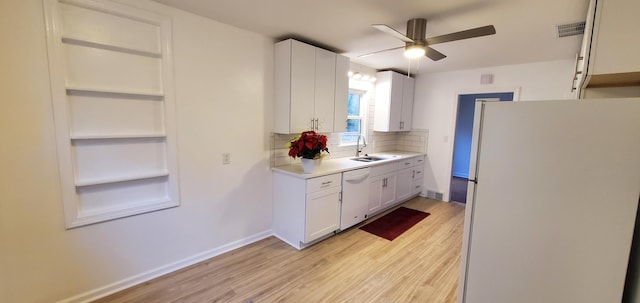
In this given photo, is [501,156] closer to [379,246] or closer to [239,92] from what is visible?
[379,246]

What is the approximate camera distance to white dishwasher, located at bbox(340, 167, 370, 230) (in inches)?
127

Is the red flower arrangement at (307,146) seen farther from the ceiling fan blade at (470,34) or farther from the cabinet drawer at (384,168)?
the ceiling fan blade at (470,34)

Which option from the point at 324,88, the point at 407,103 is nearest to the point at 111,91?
the point at 324,88

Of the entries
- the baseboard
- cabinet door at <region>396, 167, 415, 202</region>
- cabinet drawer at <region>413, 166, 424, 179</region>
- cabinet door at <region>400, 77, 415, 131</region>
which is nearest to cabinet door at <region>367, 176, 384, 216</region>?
cabinet door at <region>396, 167, 415, 202</region>

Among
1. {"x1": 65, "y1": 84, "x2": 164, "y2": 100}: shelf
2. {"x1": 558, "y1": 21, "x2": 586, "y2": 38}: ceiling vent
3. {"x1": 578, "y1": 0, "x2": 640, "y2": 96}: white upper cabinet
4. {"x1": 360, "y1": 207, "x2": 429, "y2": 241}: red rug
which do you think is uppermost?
{"x1": 558, "y1": 21, "x2": 586, "y2": 38}: ceiling vent

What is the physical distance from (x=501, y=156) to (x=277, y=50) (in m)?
2.46

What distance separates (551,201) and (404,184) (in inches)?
126

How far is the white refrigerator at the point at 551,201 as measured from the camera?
1.14 m

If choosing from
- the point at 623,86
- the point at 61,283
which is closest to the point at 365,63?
the point at 623,86

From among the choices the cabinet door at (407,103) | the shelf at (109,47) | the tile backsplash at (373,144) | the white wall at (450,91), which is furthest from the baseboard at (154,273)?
the white wall at (450,91)

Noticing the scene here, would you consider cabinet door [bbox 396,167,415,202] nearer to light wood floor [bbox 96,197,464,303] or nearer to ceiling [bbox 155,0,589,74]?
light wood floor [bbox 96,197,464,303]

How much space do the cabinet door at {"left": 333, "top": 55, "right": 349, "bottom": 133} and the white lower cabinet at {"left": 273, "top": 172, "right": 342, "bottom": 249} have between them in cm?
79

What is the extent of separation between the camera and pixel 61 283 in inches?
75.5

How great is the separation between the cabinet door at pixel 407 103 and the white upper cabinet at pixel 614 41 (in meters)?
3.42
